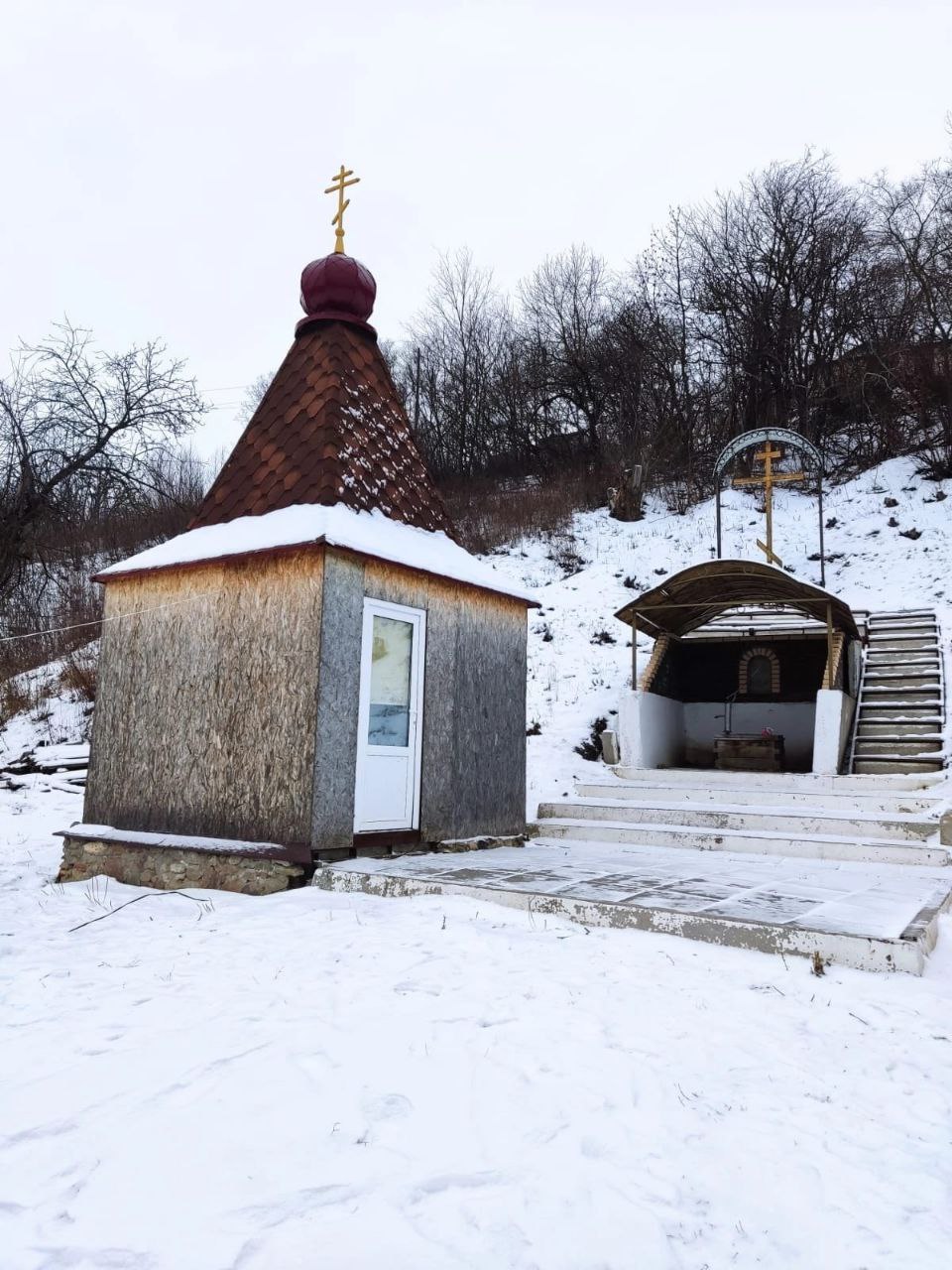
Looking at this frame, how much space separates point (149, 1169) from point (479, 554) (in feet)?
62.9

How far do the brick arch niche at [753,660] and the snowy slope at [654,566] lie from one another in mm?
1689

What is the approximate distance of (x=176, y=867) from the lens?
6871 mm

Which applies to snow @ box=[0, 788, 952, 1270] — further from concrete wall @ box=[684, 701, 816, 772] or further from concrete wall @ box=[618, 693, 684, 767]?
concrete wall @ box=[684, 701, 816, 772]

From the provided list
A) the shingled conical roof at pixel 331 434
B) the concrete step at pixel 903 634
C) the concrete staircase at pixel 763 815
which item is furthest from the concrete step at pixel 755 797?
the concrete step at pixel 903 634

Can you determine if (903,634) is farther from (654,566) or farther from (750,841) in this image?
(750,841)

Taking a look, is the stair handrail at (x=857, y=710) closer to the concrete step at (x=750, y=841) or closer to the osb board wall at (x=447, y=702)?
the concrete step at (x=750, y=841)

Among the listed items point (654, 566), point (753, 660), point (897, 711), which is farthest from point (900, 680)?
point (654, 566)

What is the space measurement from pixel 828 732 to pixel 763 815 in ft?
7.87

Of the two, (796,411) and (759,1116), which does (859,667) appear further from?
(796,411)

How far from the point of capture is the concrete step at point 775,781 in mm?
9875

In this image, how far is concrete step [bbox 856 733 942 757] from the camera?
1086 centimetres

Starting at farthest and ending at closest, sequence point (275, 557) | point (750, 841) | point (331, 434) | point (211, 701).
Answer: point (750, 841)
point (331, 434)
point (211, 701)
point (275, 557)

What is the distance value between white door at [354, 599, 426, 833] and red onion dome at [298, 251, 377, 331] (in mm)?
3128

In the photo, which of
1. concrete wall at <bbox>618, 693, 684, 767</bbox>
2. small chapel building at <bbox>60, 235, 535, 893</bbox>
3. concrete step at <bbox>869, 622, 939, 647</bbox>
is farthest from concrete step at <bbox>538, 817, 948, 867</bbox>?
concrete step at <bbox>869, 622, 939, 647</bbox>
